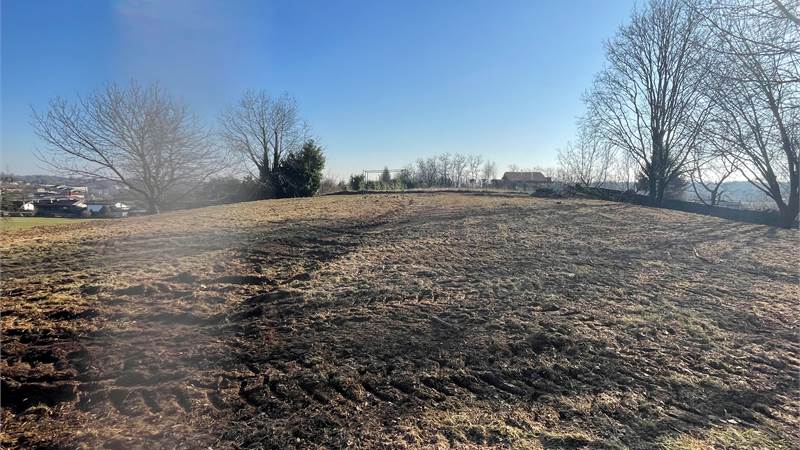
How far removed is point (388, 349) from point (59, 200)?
20946mm

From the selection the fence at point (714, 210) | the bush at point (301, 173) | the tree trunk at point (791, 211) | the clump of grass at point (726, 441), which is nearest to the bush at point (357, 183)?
the bush at point (301, 173)

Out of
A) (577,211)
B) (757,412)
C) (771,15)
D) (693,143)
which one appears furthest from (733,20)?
(693,143)

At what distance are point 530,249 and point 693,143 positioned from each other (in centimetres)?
1678

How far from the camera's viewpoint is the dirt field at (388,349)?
2.10 m

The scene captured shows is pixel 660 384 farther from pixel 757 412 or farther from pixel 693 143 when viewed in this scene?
pixel 693 143

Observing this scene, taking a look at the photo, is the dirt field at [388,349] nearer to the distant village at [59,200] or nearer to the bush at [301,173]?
the distant village at [59,200]

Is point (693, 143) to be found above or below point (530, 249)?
above

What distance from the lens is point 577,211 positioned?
475 inches

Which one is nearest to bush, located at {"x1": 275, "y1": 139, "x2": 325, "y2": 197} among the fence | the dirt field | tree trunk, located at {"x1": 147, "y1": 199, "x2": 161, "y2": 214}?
tree trunk, located at {"x1": 147, "y1": 199, "x2": 161, "y2": 214}

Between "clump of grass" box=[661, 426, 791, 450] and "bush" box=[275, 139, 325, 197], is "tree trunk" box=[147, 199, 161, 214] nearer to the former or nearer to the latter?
"bush" box=[275, 139, 325, 197]

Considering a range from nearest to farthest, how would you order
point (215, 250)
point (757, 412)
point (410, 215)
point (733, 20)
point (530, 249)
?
point (757, 412), point (733, 20), point (215, 250), point (530, 249), point (410, 215)

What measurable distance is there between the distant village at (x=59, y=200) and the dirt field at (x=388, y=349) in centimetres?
495

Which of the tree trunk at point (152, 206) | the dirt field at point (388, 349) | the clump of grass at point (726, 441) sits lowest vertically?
the clump of grass at point (726, 441)

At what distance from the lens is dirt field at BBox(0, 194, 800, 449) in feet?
6.89
